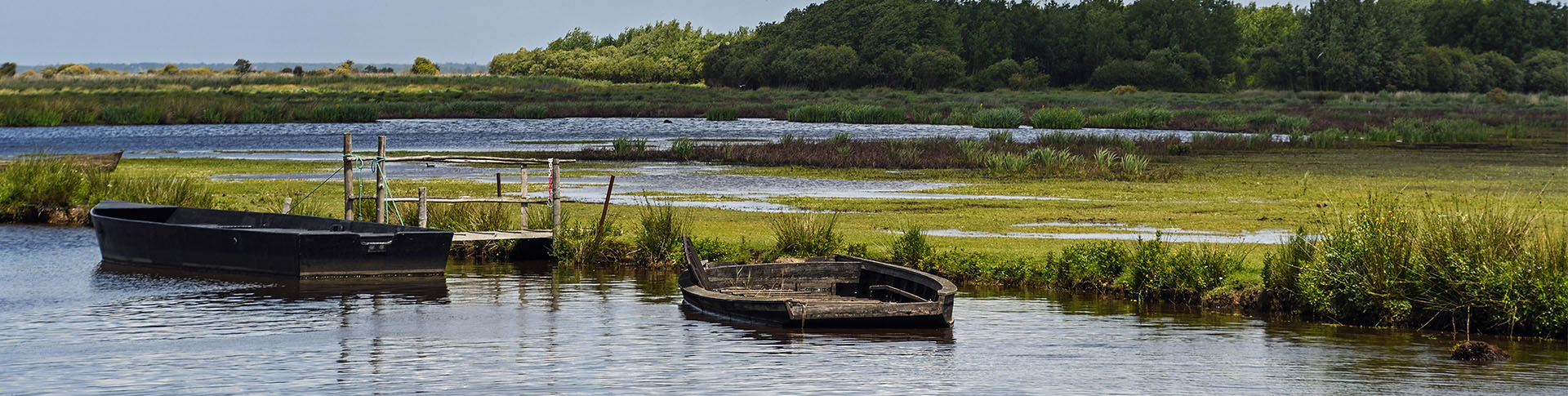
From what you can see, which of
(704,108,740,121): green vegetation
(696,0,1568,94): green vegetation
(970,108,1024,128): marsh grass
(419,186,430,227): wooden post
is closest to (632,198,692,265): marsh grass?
(419,186,430,227): wooden post

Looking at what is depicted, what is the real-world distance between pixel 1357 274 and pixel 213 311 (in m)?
14.3

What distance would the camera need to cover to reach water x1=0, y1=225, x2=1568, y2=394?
13898 mm

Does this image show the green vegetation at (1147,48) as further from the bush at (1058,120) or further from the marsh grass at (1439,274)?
the marsh grass at (1439,274)

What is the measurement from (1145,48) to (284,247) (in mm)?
135274

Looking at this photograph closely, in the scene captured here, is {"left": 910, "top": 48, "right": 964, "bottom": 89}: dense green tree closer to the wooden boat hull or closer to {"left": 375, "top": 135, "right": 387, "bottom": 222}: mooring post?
{"left": 375, "top": 135, "right": 387, "bottom": 222}: mooring post

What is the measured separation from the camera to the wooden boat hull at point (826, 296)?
16.9m

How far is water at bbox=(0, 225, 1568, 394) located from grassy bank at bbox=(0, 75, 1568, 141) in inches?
2115

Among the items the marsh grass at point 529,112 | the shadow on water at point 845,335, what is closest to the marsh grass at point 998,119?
the marsh grass at point 529,112

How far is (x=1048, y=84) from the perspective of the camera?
146875 millimetres

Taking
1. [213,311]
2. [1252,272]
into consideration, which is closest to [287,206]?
[213,311]

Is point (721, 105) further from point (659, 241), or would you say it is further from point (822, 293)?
point (822, 293)

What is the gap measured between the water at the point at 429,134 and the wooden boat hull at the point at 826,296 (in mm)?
39121

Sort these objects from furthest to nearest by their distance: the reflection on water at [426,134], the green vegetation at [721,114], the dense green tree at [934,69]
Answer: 1. the dense green tree at [934,69]
2. the green vegetation at [721,114]
3. the reflection on water at [426,134]

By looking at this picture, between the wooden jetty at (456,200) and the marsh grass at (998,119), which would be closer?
the wooden jetty at (456,200)
